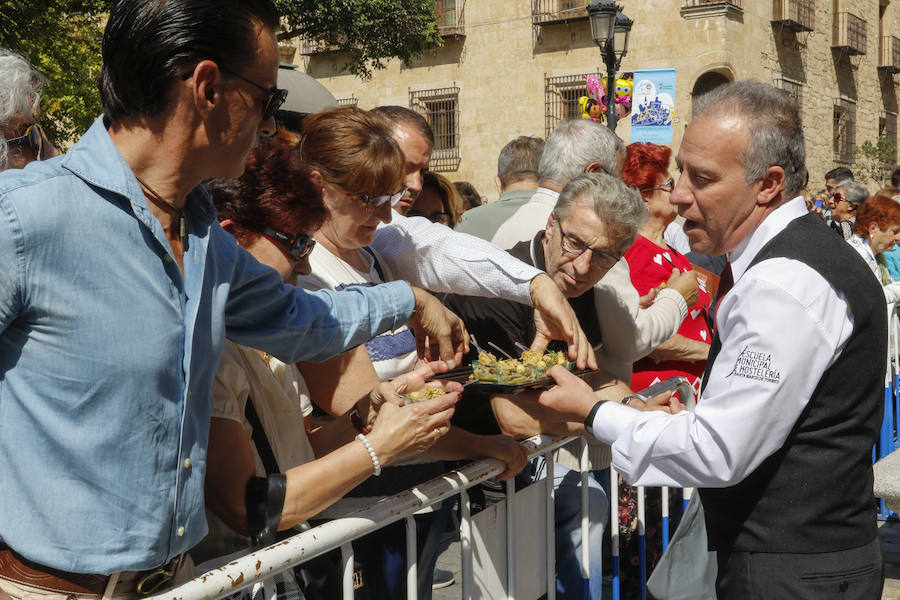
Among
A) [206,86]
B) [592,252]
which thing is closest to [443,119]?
[592,252]

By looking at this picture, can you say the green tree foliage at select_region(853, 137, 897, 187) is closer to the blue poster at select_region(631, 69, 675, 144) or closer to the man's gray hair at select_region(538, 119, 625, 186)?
the blue poster at select_region(631, 69, 675, 144)

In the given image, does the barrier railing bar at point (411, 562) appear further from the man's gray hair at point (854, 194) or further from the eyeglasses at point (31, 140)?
the man's gray hair at point (854, 194)

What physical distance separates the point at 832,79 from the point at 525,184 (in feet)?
73.3

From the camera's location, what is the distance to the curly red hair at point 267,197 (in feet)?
8.00

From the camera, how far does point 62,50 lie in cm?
1533

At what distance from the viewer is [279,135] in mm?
3094

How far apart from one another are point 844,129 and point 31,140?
26.0 m

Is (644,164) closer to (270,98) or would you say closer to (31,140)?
(31,140)

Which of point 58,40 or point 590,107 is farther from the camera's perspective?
point 58,40

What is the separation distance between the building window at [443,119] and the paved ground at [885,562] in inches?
782

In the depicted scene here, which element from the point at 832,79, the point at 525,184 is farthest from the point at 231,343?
the point at 832,79

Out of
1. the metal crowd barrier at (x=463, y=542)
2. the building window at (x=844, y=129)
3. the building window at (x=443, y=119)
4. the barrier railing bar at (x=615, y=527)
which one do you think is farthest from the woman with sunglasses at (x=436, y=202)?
the building window at (x=844, y=129)

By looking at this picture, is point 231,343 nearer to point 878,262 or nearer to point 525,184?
point 525,184

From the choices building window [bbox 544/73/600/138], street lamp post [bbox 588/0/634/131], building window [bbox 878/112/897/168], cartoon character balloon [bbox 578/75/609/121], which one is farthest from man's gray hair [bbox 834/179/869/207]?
building window [bbox 878/112/897/168]
